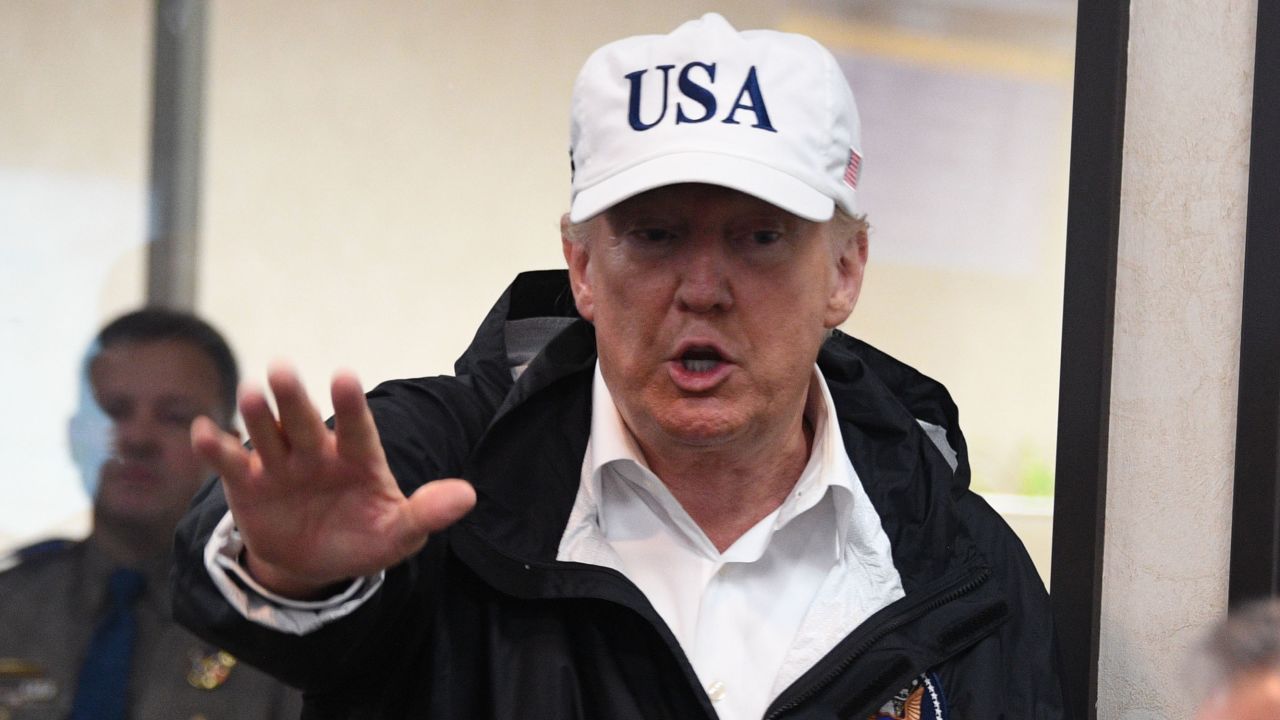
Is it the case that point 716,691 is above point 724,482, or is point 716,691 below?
below

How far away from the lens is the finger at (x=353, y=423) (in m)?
0.97

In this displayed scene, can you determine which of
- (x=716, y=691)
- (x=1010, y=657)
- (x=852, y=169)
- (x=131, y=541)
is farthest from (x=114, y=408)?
(x=1010, y=657)

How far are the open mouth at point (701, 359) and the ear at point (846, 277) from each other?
6.7 inches

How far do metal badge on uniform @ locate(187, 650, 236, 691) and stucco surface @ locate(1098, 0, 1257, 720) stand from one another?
1305 millimetres

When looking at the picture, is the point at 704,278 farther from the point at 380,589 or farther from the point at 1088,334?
the point at 1088,334

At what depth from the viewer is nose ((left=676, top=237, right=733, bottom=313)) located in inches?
55.4

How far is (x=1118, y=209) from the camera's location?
1.93 metres

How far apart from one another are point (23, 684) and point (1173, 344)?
171 cm

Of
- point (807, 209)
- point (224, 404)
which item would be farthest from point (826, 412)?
point (224, 404)

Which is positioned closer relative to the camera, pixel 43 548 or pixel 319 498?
pixel 319 498

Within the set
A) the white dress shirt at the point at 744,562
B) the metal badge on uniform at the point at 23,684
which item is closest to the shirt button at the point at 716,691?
the white dress shirt at the point at 744,562

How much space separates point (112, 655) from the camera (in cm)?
170

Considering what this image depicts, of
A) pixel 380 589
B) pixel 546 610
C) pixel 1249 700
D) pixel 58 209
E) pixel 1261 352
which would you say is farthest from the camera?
pixel 1261 352

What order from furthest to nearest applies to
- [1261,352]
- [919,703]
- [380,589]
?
[1261,352]
[919,703]
[380,589]
